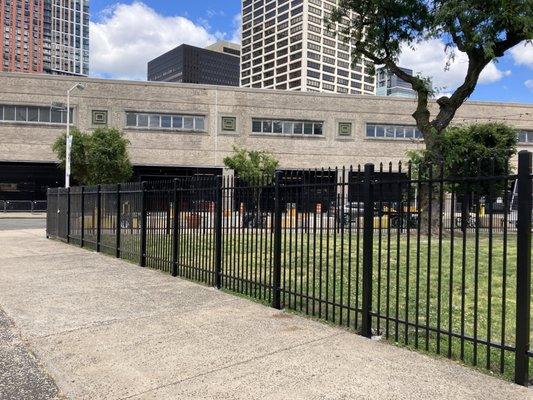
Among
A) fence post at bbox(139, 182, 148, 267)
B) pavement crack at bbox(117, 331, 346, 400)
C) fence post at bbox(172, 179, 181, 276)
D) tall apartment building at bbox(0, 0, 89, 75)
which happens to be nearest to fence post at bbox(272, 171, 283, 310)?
pavement crack at bbox(117, 331, 346, 400)

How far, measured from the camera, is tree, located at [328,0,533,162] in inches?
779

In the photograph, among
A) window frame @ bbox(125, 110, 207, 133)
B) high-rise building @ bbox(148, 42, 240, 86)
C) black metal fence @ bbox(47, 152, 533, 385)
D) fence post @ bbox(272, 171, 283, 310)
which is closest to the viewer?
black metal fence @ bbox(47, 152, 533, 385)

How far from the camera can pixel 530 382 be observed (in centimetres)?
455

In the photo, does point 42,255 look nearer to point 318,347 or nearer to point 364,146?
point 318,347

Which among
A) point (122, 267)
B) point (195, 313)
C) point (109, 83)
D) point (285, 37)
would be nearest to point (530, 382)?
point (195, 313)

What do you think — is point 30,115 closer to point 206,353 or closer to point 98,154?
point 98,154

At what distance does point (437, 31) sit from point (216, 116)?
24791 millimetres

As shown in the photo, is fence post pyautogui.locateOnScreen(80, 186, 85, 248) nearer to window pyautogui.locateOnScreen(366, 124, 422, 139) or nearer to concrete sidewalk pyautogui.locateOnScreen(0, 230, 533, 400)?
concrete sidewalk pyautogui.locateOnScreen(0, 230, 533, 400)

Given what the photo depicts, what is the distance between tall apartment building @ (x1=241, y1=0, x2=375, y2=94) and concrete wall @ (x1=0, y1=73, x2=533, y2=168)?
129 meters

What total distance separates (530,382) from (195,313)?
420cm

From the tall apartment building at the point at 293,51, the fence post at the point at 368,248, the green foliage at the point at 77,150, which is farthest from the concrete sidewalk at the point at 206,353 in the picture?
the tall apartment building at the point at 293,51

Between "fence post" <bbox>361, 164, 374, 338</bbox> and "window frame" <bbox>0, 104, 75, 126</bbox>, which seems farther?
"window frame" <bbox>0, 104, 75, 126</bbox>

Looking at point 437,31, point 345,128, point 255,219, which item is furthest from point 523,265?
point 345,128

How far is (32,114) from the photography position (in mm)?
41719
